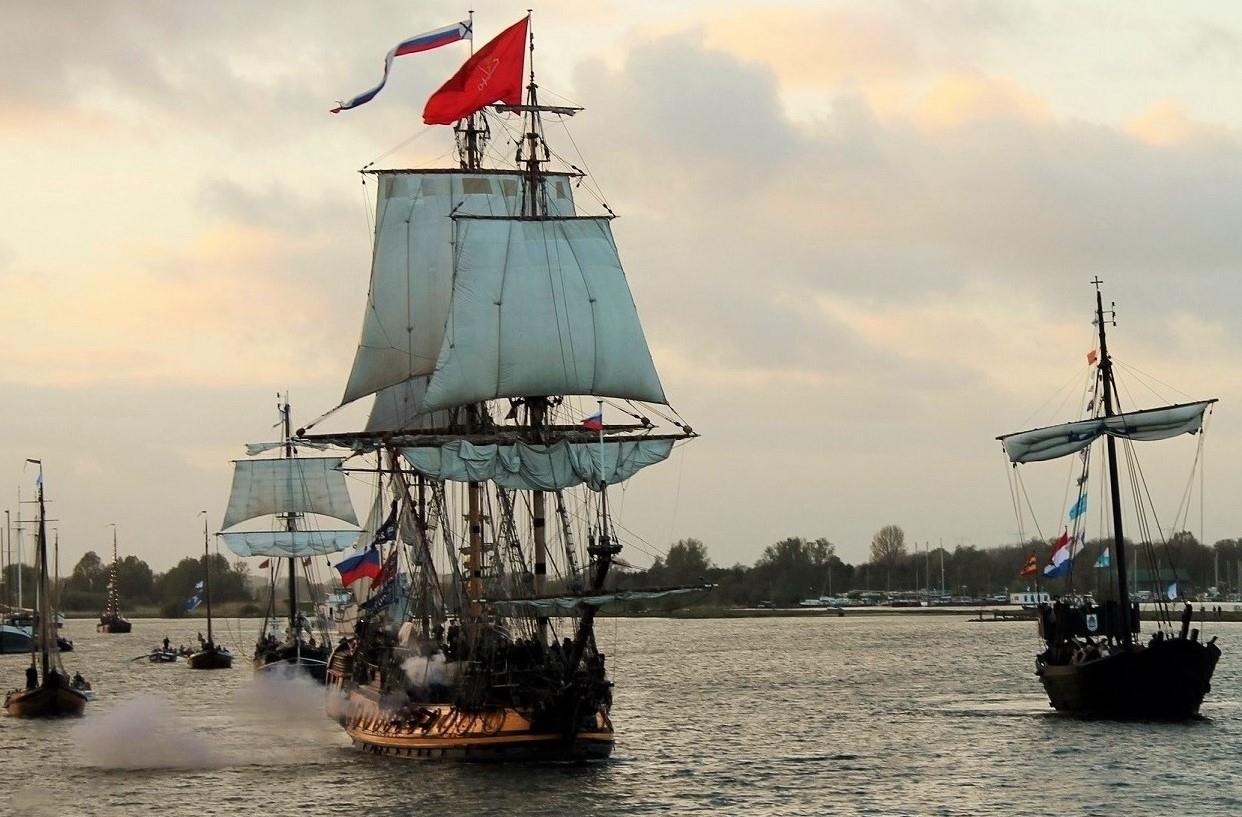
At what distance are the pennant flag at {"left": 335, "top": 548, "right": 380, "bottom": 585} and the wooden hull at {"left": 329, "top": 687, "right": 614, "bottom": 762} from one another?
12.0 meters

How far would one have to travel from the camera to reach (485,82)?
7106cm

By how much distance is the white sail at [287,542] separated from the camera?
14075cm

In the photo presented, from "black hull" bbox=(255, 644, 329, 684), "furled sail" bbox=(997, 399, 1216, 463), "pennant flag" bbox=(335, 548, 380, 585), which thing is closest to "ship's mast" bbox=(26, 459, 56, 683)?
"pennant flag" bbox=(335, 548, 380, 585)

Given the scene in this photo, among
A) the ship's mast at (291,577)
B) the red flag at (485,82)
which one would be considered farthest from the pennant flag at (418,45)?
the ship's mast at (291,577)

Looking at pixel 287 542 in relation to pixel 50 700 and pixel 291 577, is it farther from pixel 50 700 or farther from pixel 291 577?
pixel 50 700

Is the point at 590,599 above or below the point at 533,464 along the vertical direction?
below

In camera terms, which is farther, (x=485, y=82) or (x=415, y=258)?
(x=415, y=258)

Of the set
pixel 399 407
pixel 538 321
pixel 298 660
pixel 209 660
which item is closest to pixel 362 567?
pixel 399 407

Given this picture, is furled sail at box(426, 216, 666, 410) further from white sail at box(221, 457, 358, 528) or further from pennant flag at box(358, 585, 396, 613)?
white sail at box(221, 457, 358, 528)

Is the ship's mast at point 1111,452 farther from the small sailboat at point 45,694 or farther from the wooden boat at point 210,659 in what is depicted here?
the wooden boat at point 210,659

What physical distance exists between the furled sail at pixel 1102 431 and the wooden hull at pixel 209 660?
95966mm

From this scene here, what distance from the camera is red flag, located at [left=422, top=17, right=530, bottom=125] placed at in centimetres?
7094

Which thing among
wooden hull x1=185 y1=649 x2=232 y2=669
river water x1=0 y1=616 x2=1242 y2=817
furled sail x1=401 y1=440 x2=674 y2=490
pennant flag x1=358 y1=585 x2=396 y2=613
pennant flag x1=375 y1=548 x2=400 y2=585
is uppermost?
furled sail x1=401 y1=440 x2=674 y2=490

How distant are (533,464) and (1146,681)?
24.1 meters
